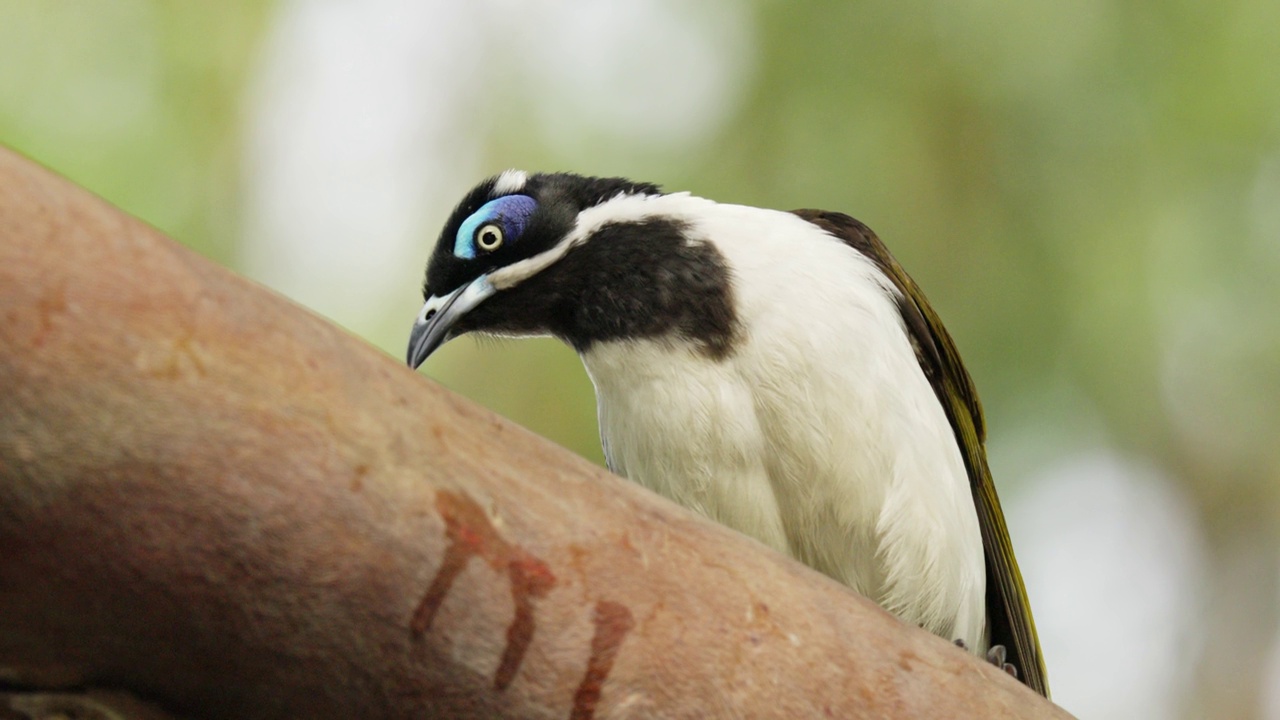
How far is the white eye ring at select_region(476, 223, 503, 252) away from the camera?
11.3 feet

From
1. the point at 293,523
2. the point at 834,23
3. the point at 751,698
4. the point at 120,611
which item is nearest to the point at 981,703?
the point at 751,698

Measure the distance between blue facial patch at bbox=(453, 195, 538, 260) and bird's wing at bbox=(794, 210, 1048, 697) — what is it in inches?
33.8

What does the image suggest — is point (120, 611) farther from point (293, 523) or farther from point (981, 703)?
point (981, 703)

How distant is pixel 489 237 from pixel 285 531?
188cm

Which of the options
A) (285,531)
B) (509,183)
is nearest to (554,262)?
(509,183)

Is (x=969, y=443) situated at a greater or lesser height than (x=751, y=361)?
greater

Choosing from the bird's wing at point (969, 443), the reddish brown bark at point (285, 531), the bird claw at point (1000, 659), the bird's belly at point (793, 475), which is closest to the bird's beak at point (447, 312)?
the bird's belly at point (793, 475)

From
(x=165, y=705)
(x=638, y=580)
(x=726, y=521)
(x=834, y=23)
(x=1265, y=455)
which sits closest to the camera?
(x=165, y=705)

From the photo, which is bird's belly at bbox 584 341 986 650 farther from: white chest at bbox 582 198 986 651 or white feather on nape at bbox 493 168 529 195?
white feather on nape at bbox 493 168 529 195

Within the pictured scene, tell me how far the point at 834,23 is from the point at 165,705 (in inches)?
291

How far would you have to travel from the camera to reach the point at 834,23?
828 centimetres

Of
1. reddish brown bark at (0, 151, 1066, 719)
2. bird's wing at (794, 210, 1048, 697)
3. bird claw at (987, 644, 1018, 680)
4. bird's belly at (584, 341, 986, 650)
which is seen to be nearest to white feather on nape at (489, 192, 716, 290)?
bird's belly at (584, 341, 986, 650)

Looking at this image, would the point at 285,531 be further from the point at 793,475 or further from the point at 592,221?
the point at 592,221

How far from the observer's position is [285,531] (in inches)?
65.4
